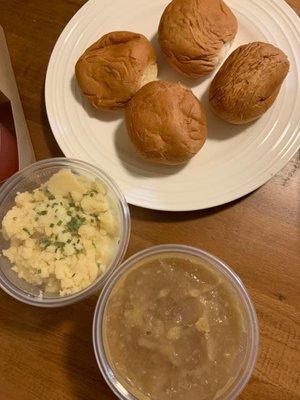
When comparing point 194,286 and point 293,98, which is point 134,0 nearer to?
point 293,98

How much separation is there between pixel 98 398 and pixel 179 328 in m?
0.24

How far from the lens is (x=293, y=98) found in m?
1.10

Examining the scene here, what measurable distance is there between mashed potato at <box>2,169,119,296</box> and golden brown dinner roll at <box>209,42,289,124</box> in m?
0.32

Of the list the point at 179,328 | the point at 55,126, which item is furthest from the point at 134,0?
the point at 179,328

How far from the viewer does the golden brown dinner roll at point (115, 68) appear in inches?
43.2

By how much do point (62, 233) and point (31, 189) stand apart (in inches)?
6.3

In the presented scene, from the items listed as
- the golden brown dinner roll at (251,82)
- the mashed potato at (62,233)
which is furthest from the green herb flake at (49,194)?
the golden brown dinner roll at (251,82)

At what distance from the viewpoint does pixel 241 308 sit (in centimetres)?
97

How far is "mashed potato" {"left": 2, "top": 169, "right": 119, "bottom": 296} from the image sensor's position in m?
0.99

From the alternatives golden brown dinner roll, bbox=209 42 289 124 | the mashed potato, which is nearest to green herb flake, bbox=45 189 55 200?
the mashed potato

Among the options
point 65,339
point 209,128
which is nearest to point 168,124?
point 209,128

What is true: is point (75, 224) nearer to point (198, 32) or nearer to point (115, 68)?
point (115, 68)

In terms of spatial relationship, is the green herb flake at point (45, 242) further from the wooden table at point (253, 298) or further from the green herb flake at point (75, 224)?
the wooden table at point (253, 298)

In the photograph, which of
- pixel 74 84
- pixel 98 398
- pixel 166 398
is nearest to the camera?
pixel 166 398
